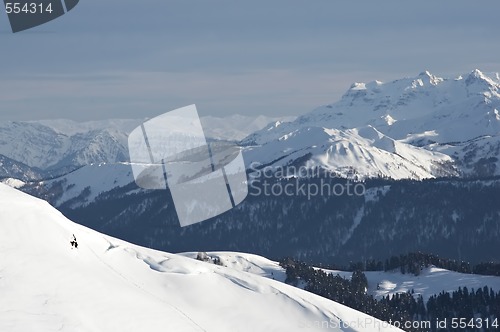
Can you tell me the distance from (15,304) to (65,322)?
543cm

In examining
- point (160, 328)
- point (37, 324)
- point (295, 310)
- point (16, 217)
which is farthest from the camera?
point (295, 310)

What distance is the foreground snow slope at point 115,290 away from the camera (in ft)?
280

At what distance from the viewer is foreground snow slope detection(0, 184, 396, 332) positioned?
3359 inches

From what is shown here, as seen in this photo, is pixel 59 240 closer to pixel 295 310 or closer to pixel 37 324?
pixel 37 324

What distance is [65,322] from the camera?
268 feet

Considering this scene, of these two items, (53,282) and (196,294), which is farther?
(196,294)

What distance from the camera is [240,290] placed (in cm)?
10825

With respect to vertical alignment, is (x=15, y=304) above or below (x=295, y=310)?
above

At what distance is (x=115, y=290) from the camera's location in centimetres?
9488

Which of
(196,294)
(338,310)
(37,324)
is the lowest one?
(338,310)

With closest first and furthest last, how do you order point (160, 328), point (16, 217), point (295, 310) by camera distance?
point (160, 328) → point (16, 217) → point (295, 310)

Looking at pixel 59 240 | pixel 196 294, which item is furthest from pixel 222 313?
pixel 59 240

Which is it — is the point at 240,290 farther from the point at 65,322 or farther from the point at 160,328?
the point at 65,322

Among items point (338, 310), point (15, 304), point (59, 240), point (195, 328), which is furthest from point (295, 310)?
point (15, 304)
